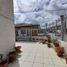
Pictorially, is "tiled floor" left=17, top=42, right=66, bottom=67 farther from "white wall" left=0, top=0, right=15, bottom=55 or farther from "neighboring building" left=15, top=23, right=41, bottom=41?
"neighboring building" left=15, top=23, right=41, bottom=41

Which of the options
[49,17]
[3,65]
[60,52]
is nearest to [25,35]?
[49,17]

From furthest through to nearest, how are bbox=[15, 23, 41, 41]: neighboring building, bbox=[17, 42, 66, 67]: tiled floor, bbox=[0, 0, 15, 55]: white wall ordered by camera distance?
1. bbox=[15, 23, 41, 41]: neighboring building
2. bbox=[17, 42, 66, 67]: tiled floor
3. bbox=[0, 0, 15, 55]: white wall

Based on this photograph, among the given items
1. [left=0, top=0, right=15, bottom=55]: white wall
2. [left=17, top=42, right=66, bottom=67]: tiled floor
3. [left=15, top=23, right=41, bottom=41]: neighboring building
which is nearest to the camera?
[left=0, top=0, right=15, bottom=55]: white wall

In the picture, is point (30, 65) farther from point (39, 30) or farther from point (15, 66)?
point (39, 30)

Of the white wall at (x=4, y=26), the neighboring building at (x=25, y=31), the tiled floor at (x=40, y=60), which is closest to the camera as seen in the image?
the white wall at (x=4, y=26)

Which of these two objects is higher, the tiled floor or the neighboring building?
the neighboring building

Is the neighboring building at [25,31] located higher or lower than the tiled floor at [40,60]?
higher

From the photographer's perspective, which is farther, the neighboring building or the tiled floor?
the neighboring building

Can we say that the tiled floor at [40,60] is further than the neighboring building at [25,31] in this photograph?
No

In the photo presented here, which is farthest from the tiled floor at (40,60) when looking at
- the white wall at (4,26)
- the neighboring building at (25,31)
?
the neighboring building at (25,31)

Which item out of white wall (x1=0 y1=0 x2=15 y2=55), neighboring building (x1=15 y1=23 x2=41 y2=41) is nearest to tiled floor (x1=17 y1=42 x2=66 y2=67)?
white wall (x1=0 y1=0 x2=15 y2=55)

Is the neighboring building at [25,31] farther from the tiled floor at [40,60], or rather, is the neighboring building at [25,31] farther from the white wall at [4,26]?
the white wall at [4,26]

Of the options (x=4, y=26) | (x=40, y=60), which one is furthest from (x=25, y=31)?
(x=4, y=26)

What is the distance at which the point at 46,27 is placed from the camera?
1209 cm
